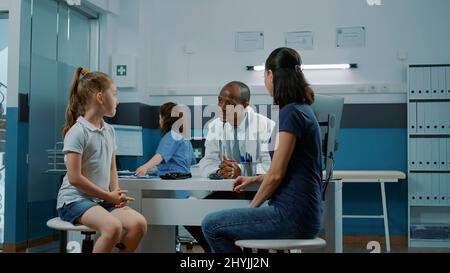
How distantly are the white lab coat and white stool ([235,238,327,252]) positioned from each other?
0.72 metres

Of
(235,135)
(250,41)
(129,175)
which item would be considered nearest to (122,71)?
(250,41)

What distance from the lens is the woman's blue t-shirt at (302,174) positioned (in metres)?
1.80

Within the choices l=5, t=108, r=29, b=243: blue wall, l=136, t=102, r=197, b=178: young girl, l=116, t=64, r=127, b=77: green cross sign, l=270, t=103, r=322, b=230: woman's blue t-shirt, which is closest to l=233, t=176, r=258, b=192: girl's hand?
l=270, t=103, r=322, b=230: woman's blue t-shirt

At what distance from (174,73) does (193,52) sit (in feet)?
0.96

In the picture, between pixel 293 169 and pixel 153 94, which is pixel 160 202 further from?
pixel 153 94

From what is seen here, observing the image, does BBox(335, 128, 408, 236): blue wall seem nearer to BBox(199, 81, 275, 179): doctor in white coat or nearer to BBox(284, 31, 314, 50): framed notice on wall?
BBox(284, 31, 314, 50): framed notice on wall

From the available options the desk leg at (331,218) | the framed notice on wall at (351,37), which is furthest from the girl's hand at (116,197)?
the framed notice on wall at (351,37)

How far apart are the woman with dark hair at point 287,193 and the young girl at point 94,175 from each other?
32 cm

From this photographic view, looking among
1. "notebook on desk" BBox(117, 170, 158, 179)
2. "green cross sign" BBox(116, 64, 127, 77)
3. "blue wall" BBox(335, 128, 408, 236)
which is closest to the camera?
"notebook on desk" BBox(117, 170, 158, 179)

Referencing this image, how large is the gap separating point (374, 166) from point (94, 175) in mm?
3624

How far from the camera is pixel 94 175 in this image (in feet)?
6.64

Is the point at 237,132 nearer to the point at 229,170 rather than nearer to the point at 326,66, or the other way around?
the point at 229,170

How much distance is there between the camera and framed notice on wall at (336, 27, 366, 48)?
520 centimetres
